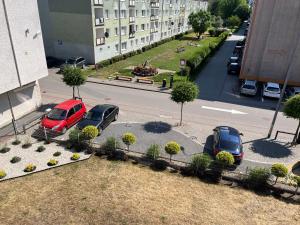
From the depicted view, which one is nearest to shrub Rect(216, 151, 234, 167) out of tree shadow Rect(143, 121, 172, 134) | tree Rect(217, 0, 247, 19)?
tree shadow Rect(143, 121, 172, 134)

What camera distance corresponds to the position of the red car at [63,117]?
18.1 metres

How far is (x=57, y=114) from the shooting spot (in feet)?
61.9

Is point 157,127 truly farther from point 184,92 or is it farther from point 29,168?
point 29,168

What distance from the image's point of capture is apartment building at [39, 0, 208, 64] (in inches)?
1393

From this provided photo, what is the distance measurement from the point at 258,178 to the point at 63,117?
13.4m

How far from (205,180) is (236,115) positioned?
34.3 feet

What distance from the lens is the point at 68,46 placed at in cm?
3834

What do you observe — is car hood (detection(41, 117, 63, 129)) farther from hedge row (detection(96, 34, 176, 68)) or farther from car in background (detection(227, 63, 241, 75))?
car in background (detection(227, 63, 241, 75))

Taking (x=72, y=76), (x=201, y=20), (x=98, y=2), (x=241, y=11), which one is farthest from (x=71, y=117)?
(x=241, y=11)

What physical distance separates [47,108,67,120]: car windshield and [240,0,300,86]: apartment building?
74.3 ft

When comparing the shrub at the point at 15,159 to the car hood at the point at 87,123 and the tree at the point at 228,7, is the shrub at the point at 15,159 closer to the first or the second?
the car hood at the point at 87,123

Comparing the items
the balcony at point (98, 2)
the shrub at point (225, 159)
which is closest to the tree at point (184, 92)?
the shrub at point (225, 159)

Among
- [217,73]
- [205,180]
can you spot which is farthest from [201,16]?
[205,180]

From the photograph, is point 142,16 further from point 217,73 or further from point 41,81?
point 41,81
